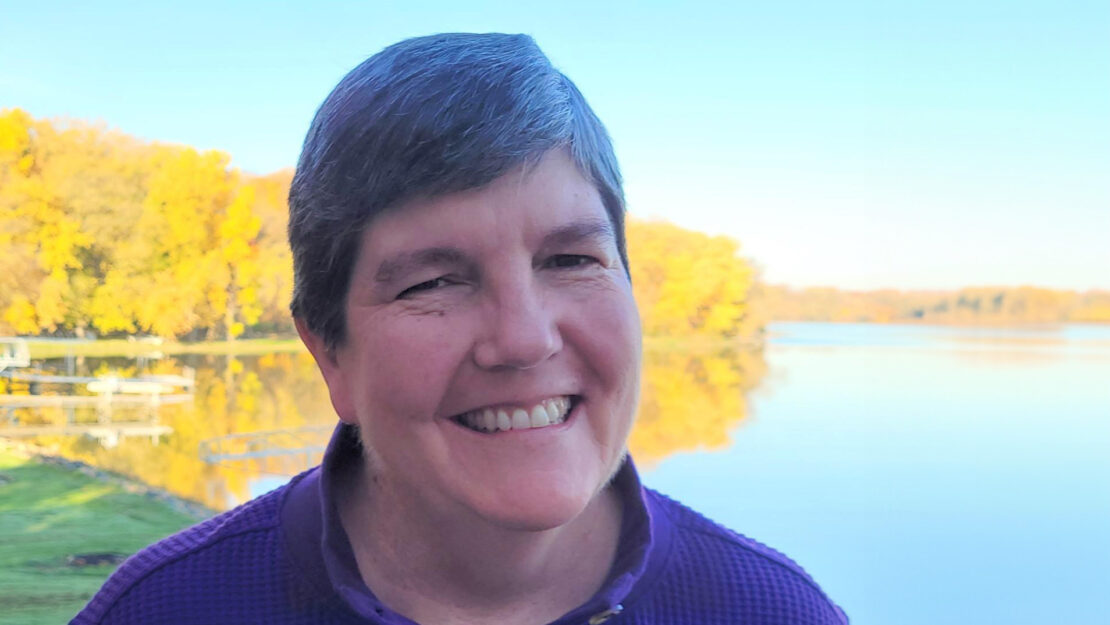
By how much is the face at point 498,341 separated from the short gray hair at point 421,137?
0.02m

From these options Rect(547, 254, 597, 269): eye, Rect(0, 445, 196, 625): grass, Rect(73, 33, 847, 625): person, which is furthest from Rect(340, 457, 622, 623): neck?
Rect(0, 445, 196, 625): grass

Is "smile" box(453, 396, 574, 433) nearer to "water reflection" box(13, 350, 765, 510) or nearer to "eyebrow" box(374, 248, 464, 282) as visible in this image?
"eyebrow" box(374, 248, 464, 282)

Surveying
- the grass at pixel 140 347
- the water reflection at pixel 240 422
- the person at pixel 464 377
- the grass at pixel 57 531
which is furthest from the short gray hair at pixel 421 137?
the grass at pixel 140 347

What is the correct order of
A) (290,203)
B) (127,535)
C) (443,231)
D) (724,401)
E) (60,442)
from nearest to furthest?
(443,231) < (290,203) < (127,535) < (60,442) < (724,401)

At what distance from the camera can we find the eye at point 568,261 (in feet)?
1.97

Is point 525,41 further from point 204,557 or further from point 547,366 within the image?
point 204,557

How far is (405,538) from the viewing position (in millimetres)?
700

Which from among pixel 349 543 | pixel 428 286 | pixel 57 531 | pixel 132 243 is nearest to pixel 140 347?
pixel 132 243

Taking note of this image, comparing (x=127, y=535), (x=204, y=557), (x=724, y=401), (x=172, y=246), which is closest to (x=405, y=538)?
(x=204, y=557)

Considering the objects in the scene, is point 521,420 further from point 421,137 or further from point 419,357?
point 421,137

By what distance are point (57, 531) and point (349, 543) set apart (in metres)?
4.82

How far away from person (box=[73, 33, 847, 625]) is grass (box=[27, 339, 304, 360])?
6494 millimetres

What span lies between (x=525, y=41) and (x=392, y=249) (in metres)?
0.21

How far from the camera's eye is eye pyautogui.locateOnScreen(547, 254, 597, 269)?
1.97ft
